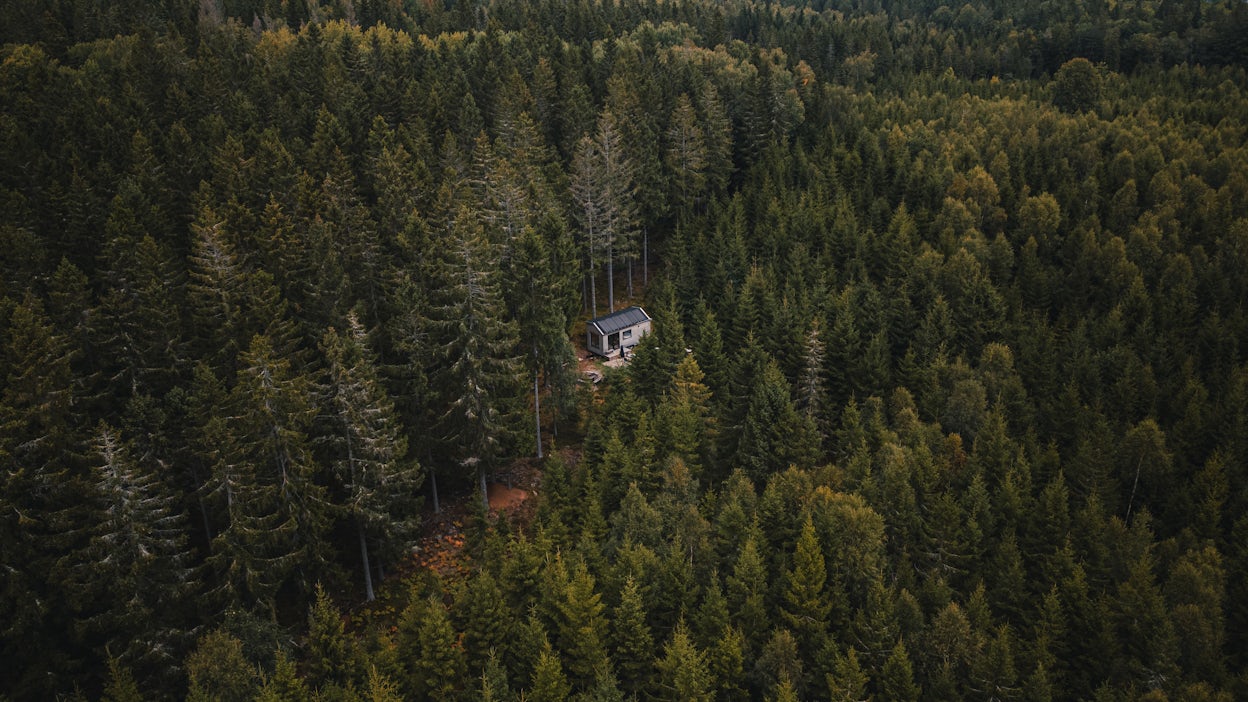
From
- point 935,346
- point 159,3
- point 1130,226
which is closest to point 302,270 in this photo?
point 935,346

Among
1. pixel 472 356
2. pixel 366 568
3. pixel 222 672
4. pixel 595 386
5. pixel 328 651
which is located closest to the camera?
pixel 222 672

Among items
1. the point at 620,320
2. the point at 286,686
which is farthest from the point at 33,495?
the point at 620,320

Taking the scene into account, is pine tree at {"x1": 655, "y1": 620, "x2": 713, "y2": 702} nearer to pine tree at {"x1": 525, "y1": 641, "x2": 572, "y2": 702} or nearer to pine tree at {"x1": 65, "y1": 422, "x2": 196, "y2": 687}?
pine tree at {"x1": 525, "y1": 641, "x2": 572, "y2": 702}

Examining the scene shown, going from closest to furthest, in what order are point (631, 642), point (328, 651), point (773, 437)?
point (328, 651)
point (631, 642)
point (773, 437)

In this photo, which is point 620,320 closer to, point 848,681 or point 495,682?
point 495,682

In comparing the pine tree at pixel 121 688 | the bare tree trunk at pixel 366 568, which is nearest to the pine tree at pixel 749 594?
the bare tree trunk at pixel 366 568

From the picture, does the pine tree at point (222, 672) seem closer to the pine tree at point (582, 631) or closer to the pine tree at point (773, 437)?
the pine tree at point (582, 631)

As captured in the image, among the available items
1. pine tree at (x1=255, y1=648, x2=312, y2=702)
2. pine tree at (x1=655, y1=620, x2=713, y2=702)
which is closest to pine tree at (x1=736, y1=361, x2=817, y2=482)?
pine tree at (x1=655, y1=620, x2=713, y2=702)
